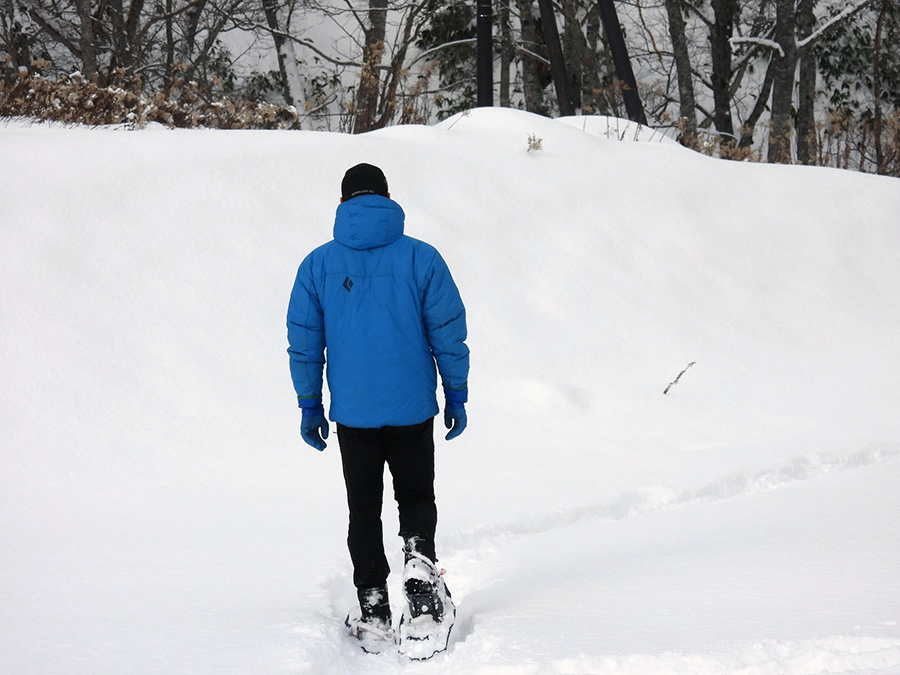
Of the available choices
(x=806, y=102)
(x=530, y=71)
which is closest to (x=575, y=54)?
(x=530, y=71)

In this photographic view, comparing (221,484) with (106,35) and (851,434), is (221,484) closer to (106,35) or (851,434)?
(851,434)

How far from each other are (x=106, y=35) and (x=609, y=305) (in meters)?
10.9

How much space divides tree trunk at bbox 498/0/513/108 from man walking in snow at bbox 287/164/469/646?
44.2 ft

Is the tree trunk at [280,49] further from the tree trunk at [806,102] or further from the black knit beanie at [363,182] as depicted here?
the black knit beanie at [363,182]

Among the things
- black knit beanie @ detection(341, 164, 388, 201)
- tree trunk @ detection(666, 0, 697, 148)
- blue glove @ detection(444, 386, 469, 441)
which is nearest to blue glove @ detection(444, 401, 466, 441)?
blue glove @ detection(444, 386, 469, 441)

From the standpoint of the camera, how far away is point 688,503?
4.29 m

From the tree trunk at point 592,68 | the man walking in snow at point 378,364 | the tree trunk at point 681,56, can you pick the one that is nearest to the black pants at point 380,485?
the man walking in snow at point 378,364

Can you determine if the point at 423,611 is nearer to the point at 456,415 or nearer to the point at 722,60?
the point at 456,415

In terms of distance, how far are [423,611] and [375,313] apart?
94 cm

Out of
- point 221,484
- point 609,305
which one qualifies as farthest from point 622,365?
point 221,484

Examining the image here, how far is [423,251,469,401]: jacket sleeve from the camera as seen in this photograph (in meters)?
2.72

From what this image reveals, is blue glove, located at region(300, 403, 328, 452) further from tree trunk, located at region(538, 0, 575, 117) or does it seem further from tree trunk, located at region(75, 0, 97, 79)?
tree trunk, located at region(75, 0, 97, 79)

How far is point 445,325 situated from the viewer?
2.74m

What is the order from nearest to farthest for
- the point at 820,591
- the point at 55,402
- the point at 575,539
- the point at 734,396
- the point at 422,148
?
the point at 820,591
the point at 575,539
the point at 55,402
the point at 734,396
the point at 422,148
